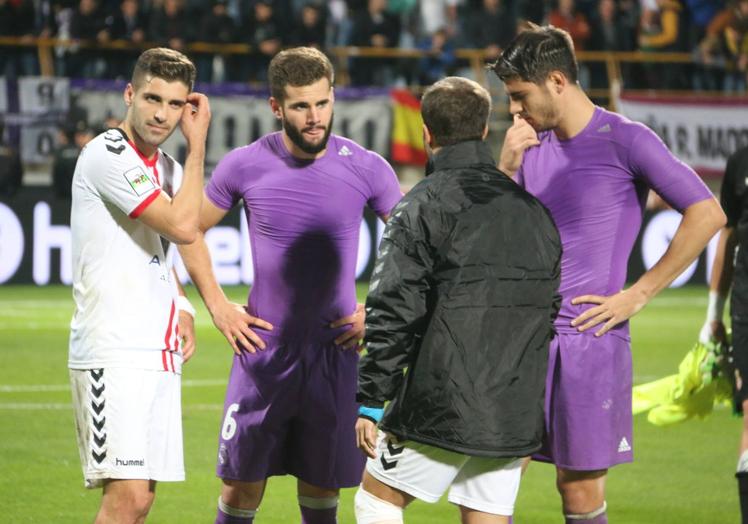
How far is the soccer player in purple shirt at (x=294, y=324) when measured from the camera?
5.63 metres

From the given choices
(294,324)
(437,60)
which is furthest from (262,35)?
(294,324)

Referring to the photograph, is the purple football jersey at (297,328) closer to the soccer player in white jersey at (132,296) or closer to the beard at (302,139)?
the beard at (302,139)

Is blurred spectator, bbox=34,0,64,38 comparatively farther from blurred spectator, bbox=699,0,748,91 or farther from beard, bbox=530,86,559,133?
beard, bbox=530,86,559,133

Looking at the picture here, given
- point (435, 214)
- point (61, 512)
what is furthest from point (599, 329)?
point (61, 512)

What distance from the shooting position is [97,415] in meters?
4.83

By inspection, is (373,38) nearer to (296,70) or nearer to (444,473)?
(296,70)

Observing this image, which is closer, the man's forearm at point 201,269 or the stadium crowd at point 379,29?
the man's forearm at point 201,269

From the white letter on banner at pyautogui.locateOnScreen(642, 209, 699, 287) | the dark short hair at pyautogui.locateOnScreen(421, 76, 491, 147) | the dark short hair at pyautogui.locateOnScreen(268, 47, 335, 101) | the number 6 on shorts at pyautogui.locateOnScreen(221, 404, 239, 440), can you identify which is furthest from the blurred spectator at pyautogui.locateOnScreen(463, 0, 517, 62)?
the dark short hair at pyautogui.locateOnScreen(421, 76, 491, 147)

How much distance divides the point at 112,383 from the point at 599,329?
6.23 ft

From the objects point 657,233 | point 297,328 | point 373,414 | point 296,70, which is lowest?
point 657,233

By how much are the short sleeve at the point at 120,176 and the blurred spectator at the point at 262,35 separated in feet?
50.7

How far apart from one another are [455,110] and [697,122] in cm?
1729

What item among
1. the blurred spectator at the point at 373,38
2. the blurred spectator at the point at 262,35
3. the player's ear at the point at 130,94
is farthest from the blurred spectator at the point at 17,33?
the player's ear at the point at 130,94

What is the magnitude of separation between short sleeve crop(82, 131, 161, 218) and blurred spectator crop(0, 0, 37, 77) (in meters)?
15.1
